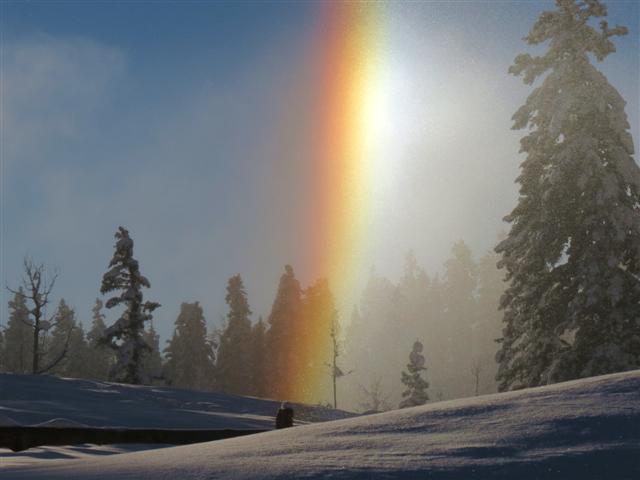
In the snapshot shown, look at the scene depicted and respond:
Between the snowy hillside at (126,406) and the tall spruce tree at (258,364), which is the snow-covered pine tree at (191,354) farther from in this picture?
the snowy hillside at (126,406)

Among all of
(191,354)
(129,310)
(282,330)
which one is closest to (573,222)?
(129,310)

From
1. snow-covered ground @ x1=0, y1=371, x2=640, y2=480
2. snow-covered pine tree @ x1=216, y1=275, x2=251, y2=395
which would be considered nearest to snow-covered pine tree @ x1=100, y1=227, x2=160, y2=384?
snow-covered pine tree @ x1=216, y1=275, x2=251, y2=395

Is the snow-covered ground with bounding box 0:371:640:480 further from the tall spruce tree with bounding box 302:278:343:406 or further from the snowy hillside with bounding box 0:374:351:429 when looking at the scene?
the tall spruce tree with bounding box 302:278:343:406

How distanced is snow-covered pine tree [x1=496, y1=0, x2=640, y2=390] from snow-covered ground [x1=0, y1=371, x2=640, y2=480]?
48.3 feet

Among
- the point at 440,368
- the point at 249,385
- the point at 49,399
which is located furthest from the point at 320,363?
the point at 49,399

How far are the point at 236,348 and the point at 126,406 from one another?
1687 inches

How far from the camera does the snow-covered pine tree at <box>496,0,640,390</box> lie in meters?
17.8

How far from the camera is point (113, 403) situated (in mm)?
18844

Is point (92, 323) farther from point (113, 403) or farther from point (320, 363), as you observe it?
point (113, 403)

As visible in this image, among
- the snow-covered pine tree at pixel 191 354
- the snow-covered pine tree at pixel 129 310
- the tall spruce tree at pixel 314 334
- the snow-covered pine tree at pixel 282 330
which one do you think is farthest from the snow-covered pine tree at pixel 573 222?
the snow-covered pine tree at pixel 191 354

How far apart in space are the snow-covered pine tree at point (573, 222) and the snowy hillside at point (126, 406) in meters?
8.87

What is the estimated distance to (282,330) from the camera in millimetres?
58531

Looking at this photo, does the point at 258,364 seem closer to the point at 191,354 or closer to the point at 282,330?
the point at 282,330

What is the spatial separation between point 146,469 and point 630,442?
2.66m
